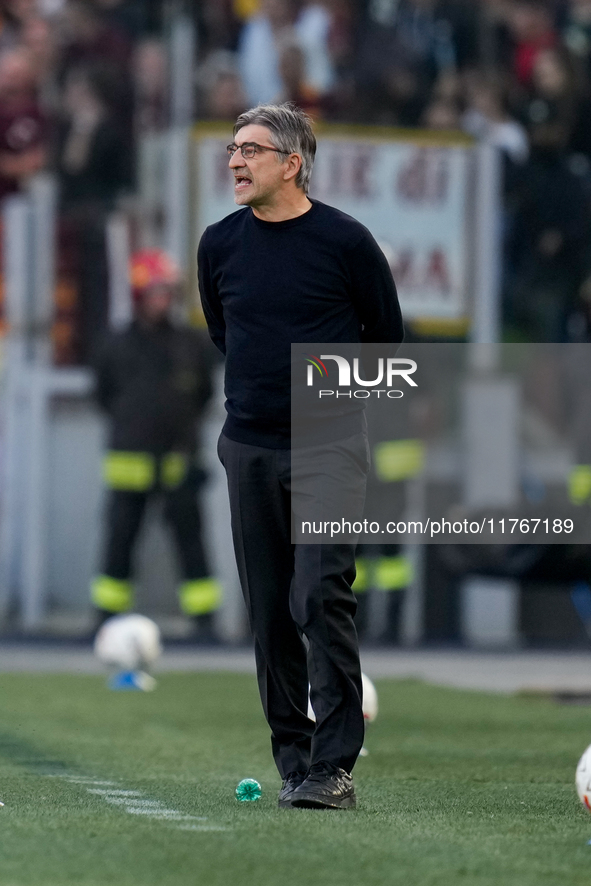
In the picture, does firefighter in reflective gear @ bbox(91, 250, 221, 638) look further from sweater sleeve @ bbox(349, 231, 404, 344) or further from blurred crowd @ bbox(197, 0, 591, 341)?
sweater sleeve @ bbox(349, 231, 404, 344)

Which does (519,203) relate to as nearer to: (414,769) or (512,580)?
(512,580)

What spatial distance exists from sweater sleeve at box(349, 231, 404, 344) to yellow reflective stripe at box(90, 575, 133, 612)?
18.9 feet

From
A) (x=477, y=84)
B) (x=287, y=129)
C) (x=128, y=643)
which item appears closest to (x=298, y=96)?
(x=477, y=84)

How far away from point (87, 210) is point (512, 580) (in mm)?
4077

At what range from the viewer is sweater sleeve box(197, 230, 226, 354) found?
194 inches

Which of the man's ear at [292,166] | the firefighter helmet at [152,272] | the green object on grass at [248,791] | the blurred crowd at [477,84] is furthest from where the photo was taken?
the blurred crowd at [477,84]

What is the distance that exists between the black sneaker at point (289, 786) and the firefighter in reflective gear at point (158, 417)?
19.1 ft

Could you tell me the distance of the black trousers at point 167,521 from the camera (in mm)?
10523

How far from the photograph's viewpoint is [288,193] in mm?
4762

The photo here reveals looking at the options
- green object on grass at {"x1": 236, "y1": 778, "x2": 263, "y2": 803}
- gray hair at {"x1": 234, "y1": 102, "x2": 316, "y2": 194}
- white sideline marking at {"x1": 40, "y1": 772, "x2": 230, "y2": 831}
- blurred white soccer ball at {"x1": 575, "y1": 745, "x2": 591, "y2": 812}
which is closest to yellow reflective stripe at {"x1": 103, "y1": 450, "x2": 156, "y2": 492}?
white sideline marking at {"x1": 40, "y1": 772, "x2": 230, "y2": 831}

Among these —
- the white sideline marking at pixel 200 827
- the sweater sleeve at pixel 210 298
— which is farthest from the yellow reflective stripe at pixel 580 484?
the white sideline marking at pixel 200 827

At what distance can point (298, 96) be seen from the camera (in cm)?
1237

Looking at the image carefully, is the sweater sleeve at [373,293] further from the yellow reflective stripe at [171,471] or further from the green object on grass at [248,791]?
the yellow reflective stripe at [171,471]

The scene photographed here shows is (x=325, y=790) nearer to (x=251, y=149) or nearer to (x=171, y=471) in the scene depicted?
(x=251, y=149)
